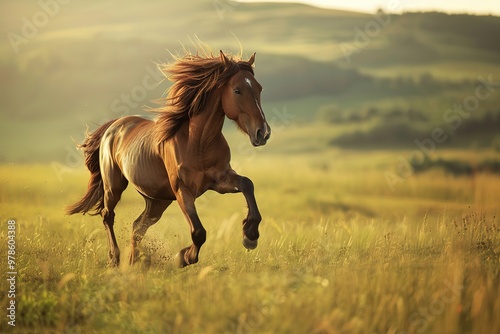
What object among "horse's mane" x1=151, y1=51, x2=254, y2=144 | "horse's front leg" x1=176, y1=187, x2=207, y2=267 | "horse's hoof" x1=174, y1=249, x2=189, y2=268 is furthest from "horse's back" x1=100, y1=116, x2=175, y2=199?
"horse's hoof" x1=174, y1=249, x2=189, y2=268

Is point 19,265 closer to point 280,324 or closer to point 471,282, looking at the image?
point 280,324

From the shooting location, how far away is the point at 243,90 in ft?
28.7

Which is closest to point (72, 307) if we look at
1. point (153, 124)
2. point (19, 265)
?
point (19, 265)

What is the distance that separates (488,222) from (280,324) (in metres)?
4.49

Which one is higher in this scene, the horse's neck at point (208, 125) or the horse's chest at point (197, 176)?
the horse's neck at point (208, 125)

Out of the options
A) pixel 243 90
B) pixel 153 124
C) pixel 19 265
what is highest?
pixel 243 90

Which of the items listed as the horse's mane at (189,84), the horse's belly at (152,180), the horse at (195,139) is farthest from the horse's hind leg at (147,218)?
the horse's mane at (189,84)

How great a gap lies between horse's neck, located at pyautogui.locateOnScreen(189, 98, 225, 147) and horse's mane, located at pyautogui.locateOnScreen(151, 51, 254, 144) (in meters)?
0.10

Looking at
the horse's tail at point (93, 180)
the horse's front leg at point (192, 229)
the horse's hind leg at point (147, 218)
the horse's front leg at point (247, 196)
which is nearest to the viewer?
the horse's front leg at point (247, 196)

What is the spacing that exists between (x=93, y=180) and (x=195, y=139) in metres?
2.90

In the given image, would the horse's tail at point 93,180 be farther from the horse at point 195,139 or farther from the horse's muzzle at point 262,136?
the horse's muzzle at point 262,136

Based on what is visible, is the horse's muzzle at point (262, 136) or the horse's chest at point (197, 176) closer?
the horse's muzzle at point (262, 136)

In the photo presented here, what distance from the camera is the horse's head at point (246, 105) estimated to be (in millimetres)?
8453

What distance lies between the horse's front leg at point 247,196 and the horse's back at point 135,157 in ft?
3.12
